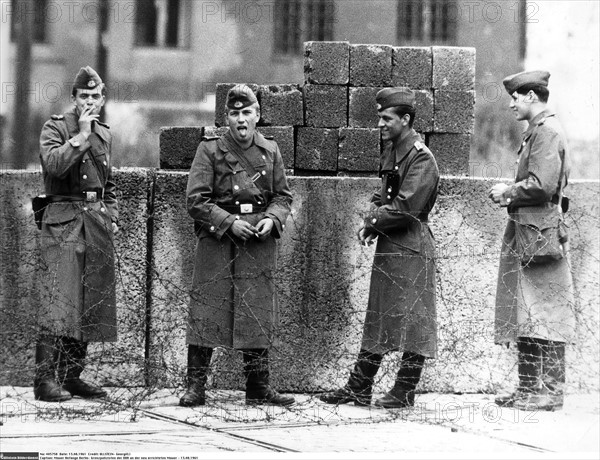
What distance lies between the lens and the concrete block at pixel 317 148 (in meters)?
7.67

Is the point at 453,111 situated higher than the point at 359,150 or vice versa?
the point at 453,111

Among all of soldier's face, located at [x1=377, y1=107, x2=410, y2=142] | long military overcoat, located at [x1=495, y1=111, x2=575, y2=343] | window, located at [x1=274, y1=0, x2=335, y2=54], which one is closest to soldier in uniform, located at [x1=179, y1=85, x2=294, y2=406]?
soldier's face, located at [x1=377, y1=107, x2=410, y2=142]

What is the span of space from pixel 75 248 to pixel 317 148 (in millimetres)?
1710

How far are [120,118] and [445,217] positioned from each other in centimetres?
247

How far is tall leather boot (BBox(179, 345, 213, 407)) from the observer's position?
6.74 m

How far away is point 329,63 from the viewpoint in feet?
25.1

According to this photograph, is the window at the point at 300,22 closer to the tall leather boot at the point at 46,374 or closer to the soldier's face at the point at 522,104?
the soldier's face at the point at 522,104

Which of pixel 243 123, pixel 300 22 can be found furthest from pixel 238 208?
pixel 300 22

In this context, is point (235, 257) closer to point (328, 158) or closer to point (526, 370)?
point (328, 158)

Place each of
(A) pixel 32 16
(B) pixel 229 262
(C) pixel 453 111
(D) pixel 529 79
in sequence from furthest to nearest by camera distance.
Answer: (A) pixel 32 16 < (C) pixel 453 111 < (D) pixel 529 79 < (B) pixel 229 262

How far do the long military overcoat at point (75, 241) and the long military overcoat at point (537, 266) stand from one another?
233 centimetres

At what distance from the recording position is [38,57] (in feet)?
28.0

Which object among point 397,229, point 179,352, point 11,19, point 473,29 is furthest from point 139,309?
point 473,29

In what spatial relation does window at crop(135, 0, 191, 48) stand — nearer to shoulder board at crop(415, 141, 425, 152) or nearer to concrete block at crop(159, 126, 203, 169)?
concrete block at crop(159, 126, 203, 169)
